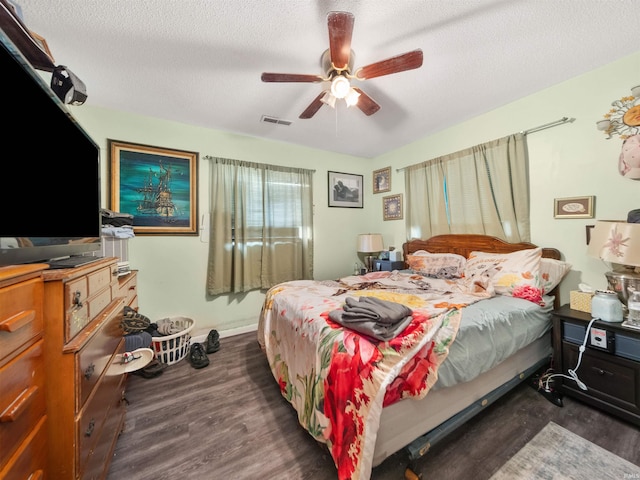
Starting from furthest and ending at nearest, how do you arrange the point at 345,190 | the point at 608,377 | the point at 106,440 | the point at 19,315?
the point at 345,190, the point at 608,377, the point at 106,440, the point at 19,315

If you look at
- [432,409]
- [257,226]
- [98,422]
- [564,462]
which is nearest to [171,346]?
[98,422]

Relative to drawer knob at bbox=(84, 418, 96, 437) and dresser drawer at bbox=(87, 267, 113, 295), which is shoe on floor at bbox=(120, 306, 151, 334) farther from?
drawer knob at bbox=(84, 418, 96, 437)

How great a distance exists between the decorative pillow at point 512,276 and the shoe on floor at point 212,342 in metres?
2.64

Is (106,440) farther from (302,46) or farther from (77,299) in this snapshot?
(302,46)

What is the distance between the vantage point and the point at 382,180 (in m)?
4.02

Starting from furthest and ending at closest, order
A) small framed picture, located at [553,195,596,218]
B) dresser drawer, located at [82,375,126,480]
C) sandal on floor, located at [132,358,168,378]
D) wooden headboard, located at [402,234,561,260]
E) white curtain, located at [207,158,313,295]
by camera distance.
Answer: white curtain, located at [207,158,313,295] < wooden headboard, located at [402,234,561,260] < sandal on floor, located at [132,358,168,378] < small framed picture, located at [553,195,596,218] < dresser drawer, located at [82,375,126,480]

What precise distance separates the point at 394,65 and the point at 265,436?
8.10 ft

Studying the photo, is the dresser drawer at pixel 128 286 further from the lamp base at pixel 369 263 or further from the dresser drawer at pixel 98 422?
the lamp base at pixel 369 263

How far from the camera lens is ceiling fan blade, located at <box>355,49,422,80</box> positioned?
1421mm

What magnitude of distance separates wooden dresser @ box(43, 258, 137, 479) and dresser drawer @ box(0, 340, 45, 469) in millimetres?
44

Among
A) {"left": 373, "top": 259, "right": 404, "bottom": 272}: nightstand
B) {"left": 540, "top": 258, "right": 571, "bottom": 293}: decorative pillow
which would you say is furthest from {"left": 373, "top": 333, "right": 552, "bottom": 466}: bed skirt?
{"left": 373, "top": 259, "right": 404, "bottom": 272}: nightstand

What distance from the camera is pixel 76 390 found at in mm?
820

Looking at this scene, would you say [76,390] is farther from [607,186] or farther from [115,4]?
[607,186]

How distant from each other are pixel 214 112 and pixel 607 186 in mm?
3633
